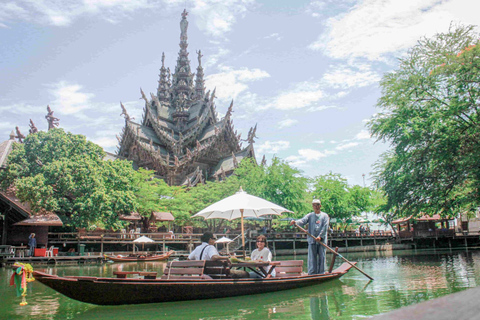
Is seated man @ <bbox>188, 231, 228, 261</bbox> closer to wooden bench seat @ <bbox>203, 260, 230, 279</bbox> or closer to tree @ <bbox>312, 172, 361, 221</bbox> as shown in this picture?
wooden bench seat @ <bbox>203, 260, 230, 279</bbox>

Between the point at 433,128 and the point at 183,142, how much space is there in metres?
33.2

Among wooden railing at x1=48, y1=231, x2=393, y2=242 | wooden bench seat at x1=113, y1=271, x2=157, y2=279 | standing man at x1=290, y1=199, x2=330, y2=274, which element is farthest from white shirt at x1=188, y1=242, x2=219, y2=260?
wooden railing at x1=48, y1=231, x2=393, y2=242

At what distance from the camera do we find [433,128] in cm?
1703

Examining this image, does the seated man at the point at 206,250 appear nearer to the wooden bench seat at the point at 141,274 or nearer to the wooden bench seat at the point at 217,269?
the wooden bench seat at the point at 217,269

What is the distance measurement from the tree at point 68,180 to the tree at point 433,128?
16.3 metres

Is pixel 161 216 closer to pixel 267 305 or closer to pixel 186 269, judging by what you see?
pixel 186 269

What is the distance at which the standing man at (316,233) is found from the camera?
9.96 metres

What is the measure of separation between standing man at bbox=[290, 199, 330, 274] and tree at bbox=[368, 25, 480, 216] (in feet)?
28.6

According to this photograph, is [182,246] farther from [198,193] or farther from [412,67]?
[412,67]

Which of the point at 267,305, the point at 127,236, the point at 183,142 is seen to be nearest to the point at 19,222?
the point at 127,236

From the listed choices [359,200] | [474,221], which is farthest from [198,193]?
[474,221]

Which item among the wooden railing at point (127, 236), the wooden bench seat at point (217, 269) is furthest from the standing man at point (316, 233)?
the wooden railing at point (127, 236)

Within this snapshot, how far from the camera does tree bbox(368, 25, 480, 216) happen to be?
1623 centimetres

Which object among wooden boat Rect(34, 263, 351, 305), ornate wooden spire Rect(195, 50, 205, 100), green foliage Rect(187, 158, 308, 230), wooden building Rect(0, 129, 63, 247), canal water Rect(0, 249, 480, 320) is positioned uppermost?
ornate wooden spire Rect(195, 50, 205, 100)
